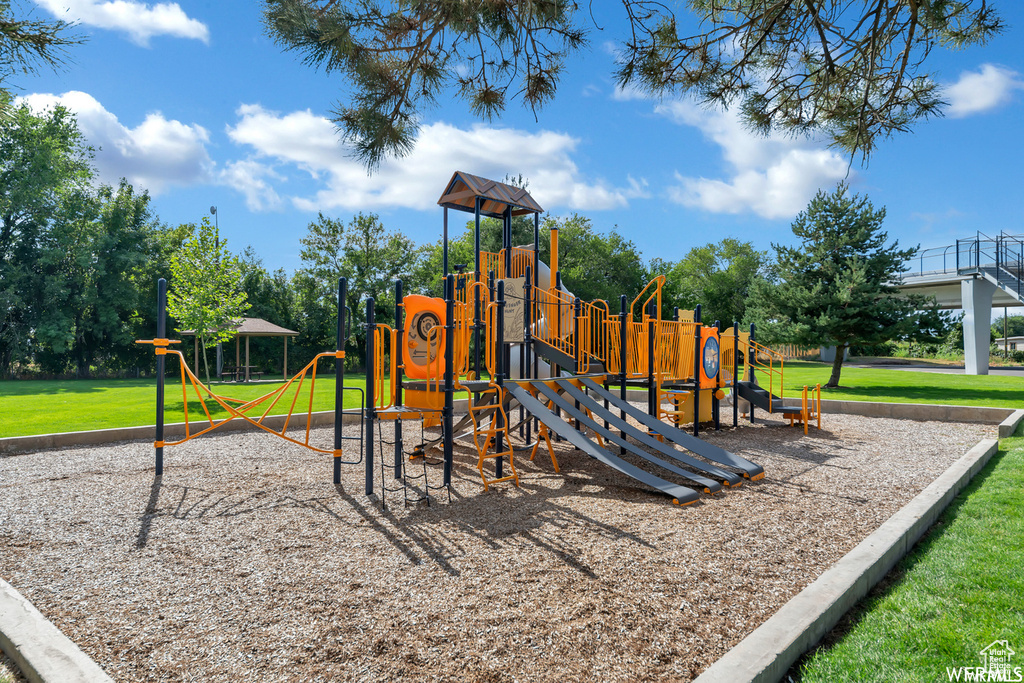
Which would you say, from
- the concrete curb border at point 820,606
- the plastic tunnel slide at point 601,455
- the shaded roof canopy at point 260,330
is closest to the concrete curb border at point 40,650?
the concrete curb border at point 820,606

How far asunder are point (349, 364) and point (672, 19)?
31.6 metres

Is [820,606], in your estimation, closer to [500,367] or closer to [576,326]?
[500,367]

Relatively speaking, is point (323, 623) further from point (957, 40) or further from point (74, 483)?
point (957, 40)

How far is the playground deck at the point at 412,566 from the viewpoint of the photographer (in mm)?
2959

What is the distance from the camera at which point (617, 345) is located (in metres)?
10.0

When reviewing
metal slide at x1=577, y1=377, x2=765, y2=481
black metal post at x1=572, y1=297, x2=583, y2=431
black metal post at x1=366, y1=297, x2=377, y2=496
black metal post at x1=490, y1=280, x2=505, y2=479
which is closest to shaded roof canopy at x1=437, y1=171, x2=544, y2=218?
black metal post at x1=572, y1=297, x2=583, y2=431

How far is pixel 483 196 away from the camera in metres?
10.3

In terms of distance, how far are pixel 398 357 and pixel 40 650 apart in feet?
17.7

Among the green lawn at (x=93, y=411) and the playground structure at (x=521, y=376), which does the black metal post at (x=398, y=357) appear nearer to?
the playground structure at (x=521, y=376)

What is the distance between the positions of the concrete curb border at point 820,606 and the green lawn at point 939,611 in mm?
78

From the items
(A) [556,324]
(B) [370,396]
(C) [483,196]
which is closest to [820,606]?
(B) [370,396]

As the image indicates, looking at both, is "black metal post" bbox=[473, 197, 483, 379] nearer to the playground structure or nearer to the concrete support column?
the playground structure

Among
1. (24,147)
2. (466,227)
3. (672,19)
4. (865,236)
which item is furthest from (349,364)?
(672,19)

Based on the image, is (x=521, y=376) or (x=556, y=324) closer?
(x=521, y=376)
